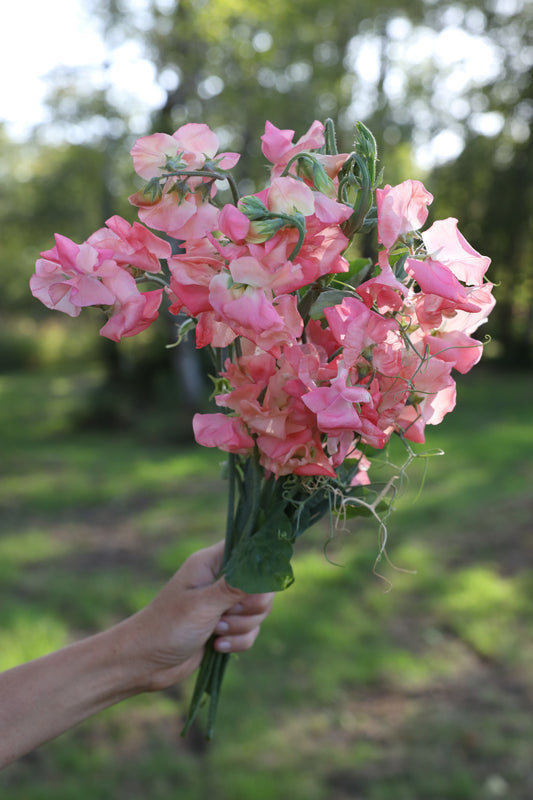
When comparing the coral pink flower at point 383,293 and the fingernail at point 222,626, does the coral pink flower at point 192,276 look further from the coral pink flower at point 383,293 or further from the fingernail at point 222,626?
the fingernail at point 222,626

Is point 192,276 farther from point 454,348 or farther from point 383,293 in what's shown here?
point 454,348

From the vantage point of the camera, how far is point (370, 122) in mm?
10555

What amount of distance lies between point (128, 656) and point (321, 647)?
2228mm

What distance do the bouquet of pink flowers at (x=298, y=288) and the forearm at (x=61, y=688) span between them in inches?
25.4

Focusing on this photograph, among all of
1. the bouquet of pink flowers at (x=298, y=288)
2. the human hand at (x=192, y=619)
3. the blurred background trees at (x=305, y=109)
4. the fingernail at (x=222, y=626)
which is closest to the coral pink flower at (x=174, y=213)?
the bouquet of pink flowers at (x=298, y=288)

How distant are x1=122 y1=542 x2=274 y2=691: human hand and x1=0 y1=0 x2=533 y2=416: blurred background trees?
7488 mm

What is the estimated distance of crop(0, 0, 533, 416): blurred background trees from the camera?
8.52 metres

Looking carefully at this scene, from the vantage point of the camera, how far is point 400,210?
1061 millimetres

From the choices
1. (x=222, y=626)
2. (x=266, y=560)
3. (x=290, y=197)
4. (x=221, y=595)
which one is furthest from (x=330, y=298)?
(x=222, y=626)

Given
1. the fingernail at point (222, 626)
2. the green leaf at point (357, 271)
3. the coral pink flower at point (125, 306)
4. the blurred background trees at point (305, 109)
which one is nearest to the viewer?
the coral pink flower at point (125, 306)

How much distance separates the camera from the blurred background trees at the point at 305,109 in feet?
27.9

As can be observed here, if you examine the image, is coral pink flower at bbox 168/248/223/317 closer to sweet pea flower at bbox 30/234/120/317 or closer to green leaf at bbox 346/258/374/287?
sweet pea flower at bbox 30/234/120/317

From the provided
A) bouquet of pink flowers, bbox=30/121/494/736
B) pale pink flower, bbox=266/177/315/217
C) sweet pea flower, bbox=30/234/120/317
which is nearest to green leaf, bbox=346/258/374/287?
bouquet of pink flowers, bbox=30/121/494/736

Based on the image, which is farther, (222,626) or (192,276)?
(222,626)
